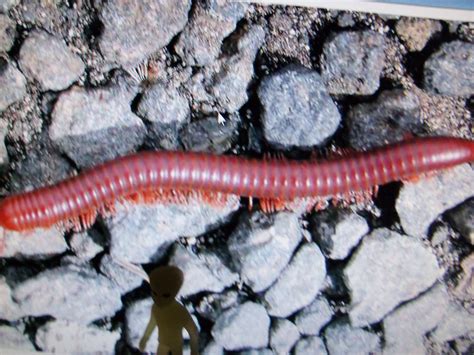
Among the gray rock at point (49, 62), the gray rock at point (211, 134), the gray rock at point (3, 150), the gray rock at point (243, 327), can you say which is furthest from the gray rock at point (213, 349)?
the gray rock at point (49, 62)

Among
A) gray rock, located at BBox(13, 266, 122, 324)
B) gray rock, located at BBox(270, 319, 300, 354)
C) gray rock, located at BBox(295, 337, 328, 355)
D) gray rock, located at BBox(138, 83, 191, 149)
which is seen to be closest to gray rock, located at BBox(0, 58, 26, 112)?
gray rock, located at BBox(138, 83, 191, 149)

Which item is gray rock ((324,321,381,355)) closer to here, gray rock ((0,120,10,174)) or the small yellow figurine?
the small yellow figurine

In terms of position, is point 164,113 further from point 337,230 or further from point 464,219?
point 464,219

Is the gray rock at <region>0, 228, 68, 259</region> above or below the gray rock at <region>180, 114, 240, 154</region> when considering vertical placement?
below

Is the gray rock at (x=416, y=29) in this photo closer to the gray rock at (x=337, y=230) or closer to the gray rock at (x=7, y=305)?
the gray rock at (x=337, y=230)

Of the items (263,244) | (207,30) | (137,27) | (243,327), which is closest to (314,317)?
(243,327)

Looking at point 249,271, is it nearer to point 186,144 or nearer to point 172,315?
point 172,315
